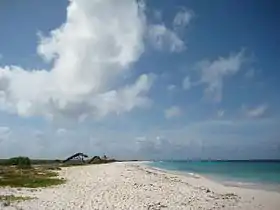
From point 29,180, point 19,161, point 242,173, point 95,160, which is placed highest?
point 95,160

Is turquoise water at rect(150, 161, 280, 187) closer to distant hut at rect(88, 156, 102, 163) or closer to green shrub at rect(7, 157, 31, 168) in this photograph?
distant hut at rect(88, 156, 102, 163)

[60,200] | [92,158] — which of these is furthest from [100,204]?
[92,158]

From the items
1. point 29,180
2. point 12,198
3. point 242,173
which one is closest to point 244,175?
point 242,173

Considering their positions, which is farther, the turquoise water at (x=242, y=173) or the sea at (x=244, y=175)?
the turquoise water at (x=242, y=173)

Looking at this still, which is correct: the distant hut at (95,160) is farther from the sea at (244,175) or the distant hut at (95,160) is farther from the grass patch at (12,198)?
the grass patch at (12,198)

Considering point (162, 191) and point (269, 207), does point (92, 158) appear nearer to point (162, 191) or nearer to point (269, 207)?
point (162, 191)

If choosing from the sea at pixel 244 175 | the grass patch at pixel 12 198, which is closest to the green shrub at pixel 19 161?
the sea at pixel 244 175

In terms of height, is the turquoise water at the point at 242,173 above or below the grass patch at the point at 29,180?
above

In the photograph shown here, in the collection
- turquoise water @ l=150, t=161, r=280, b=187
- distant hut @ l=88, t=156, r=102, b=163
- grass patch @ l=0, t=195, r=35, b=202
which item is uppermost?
distant hut @ l=88, t=156, r=102, b=163

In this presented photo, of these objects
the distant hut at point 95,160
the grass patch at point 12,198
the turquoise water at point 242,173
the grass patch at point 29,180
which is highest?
the distant hut at point 95,160

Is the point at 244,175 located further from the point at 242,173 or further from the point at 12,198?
the point at 12,198

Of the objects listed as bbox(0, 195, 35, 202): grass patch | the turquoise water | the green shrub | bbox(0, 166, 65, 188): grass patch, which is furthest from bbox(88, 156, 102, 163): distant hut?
bbox(0, 195, 35, 202): grass patch

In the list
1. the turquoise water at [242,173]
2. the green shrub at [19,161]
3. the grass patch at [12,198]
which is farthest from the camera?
the green shrub at [19,161]

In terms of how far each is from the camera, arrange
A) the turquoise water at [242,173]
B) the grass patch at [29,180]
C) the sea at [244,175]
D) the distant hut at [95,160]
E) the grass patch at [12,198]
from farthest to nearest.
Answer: the distant hut at [95,160]
the turquoise water at [242,173]
the sea at [244,175]
the grass patch at [29,180]
the grass patch at [12,198]
